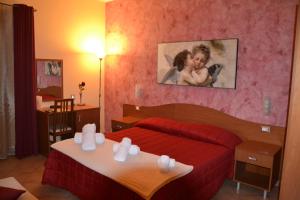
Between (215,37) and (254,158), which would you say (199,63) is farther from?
(254,158)

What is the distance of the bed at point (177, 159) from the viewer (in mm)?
2252

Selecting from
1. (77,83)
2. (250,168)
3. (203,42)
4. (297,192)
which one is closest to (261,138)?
(250,168)

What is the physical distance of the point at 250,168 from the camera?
9.95 feet

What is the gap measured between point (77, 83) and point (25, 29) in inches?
53.2

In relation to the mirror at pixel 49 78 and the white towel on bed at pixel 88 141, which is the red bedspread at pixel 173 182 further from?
the mirror at pixel 49 78

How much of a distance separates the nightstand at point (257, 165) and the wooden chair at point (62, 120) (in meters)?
2.62

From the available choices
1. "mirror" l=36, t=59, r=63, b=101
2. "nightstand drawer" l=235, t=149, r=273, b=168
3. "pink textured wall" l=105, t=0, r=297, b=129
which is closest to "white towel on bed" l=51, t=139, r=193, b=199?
"nightstand drawer" l=235, t=149, r=273, b=168

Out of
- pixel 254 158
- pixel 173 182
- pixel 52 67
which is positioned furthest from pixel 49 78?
pixel 254 158

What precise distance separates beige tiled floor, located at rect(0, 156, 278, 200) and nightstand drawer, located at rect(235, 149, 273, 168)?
42 centimetres

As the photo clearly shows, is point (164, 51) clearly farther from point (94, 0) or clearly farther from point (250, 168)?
point (250, 168)

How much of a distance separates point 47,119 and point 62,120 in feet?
0.84

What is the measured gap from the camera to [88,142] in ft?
8.80

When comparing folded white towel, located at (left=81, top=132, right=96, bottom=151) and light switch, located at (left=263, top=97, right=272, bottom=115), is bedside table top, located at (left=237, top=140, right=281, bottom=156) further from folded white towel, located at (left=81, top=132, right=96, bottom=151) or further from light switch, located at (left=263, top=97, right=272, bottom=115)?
folded white towel, located at (left=81, top=132, right=96, bottom=151)

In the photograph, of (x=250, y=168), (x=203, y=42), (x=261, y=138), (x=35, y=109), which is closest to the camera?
(x=250, y=168)
